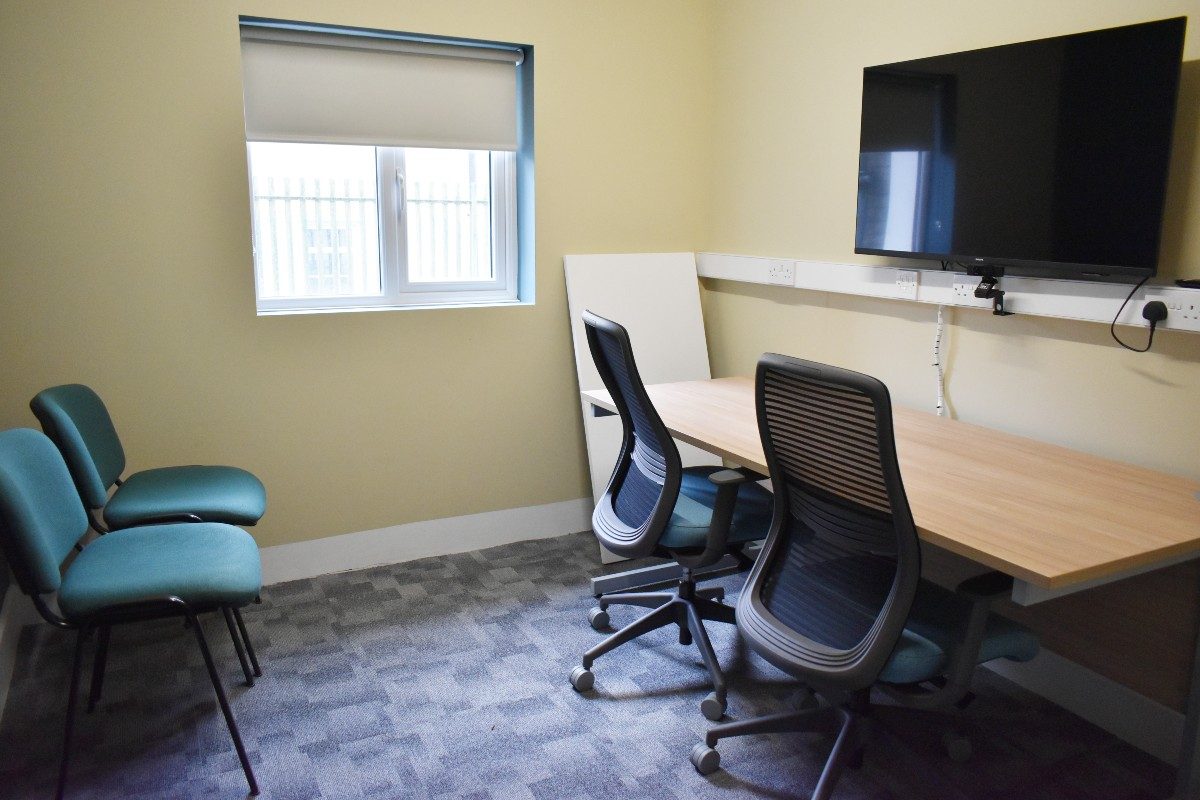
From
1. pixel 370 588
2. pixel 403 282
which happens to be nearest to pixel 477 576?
pixel 370 588

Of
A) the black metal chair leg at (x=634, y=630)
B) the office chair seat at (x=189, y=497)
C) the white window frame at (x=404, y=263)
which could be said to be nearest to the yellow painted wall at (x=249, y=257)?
the white window frame at (x=404, y=263)

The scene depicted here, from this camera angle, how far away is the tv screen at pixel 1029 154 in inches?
94.0

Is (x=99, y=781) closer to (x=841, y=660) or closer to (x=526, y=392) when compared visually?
(x=841, y=660)

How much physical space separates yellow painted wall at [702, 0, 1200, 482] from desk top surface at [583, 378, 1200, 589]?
5.0 inches

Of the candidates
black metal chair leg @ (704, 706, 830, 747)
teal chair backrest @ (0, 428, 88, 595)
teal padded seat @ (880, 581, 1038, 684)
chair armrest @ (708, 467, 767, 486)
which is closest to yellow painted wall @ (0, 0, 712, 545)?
teal chair backrest @ (0, 428, 88, 595)

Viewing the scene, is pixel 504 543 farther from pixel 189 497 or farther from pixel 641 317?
pixel 189 497

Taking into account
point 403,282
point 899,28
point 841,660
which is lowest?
point 841,660

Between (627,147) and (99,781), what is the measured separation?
120 inches

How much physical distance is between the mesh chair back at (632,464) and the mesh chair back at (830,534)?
455 mm

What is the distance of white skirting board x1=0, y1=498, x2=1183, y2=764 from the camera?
2582 millimetres

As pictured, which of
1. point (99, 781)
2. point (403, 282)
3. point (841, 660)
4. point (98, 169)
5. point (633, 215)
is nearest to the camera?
point (841, 660)

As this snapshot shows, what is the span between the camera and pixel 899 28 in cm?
325

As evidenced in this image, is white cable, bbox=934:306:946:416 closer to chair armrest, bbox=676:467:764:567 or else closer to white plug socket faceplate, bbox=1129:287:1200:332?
white plug socket faceplate, bbox=1129:287:1200:332

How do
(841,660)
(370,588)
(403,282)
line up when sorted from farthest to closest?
(403,282), (370,588), (841,660)
